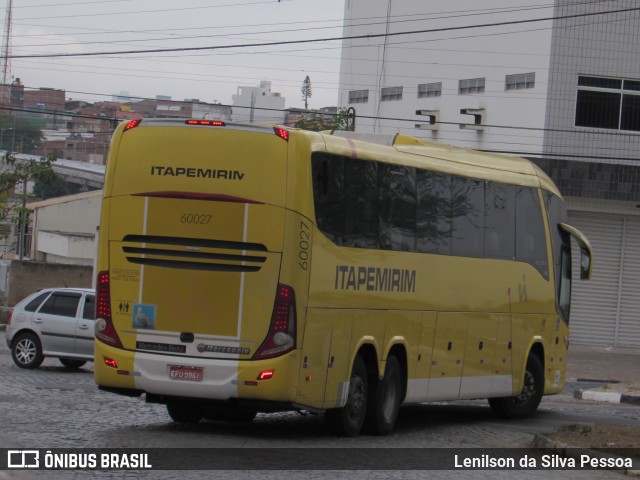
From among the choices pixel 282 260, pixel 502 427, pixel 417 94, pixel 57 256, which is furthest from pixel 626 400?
pixel 57 256

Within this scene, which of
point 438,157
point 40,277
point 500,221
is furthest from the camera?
point 40,277

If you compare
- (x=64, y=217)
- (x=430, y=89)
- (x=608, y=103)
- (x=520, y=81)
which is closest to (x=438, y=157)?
(x=608, y=103)

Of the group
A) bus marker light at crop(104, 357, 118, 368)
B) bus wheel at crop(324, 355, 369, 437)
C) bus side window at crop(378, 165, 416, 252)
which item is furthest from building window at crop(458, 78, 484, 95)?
bus marker light at crop(104, 357, 118, 368)

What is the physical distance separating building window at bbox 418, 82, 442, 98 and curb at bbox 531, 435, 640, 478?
29.8m

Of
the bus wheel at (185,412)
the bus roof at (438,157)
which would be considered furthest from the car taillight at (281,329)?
the bus wheel at (185,412)

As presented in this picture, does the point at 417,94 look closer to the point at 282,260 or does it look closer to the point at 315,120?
the point at 315,120

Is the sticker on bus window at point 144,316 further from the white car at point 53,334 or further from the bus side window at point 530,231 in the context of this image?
the white car at point 53,334

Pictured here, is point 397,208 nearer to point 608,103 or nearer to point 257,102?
point 608,103

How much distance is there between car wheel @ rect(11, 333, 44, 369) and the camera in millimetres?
24156

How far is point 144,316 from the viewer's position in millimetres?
13562

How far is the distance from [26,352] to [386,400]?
11.1 meters

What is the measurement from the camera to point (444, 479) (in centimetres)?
1151

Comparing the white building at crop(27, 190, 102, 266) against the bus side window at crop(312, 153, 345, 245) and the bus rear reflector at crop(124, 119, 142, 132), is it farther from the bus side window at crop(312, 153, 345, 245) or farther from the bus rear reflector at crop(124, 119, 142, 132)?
the bus side window at crop(312, 153, 345, 245)

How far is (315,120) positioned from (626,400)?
29355 mm
